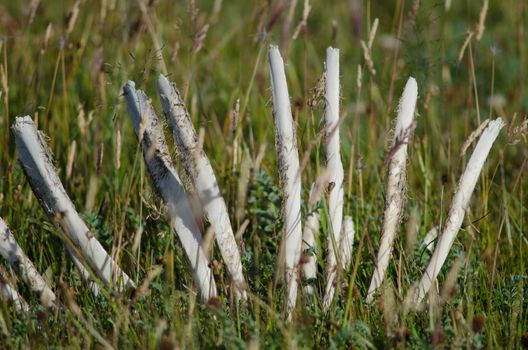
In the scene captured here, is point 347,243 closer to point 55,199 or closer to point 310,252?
point 310,252

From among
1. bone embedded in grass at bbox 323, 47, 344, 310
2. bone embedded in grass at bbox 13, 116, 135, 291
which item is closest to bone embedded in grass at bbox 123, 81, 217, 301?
bone embedded in grass at bbox 13, 116, 135, 291

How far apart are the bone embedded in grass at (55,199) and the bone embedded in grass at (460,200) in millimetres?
767

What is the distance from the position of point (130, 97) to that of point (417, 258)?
0.96 meters

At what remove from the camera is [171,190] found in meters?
1.91

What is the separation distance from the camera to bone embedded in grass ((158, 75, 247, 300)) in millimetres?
1796

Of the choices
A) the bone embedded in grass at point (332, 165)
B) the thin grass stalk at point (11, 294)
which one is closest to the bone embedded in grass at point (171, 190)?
the bone embedded in grass at point (332, 165)

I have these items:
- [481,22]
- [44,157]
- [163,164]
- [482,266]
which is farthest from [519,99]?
[44,157]

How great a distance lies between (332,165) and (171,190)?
415 mm

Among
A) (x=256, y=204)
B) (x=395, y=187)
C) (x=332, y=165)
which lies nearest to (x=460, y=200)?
(x=395, y=187)

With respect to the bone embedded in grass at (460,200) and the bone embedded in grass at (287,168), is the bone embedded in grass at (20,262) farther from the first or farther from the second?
the bone embedded in grass at (460,200)

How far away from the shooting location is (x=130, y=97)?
184cm

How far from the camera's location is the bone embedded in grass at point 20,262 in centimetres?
188

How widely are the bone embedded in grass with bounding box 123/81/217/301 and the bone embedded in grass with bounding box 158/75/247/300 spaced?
5cm

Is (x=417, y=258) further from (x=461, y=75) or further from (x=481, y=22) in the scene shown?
(x=461, y=75)
